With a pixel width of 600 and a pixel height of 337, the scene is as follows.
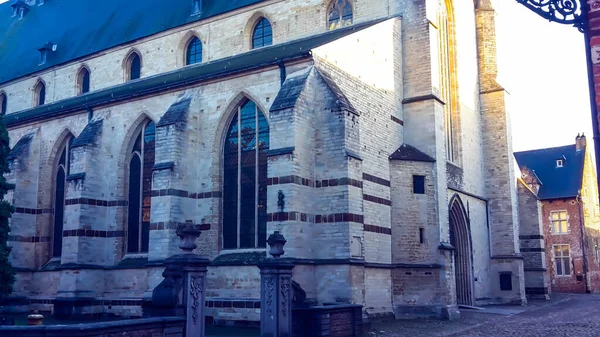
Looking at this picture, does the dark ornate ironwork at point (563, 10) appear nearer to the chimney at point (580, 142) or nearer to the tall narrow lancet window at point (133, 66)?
the tall narrow lancet window at point (133, 66)

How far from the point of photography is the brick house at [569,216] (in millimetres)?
34969

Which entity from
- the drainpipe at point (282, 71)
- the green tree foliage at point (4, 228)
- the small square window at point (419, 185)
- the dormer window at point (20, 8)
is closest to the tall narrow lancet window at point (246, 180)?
the drainpipe at point (282, 71)

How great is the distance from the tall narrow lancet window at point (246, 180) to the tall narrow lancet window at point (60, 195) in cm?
763

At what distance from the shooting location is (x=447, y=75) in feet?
77.3

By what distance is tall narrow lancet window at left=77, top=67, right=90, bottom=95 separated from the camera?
2703cm

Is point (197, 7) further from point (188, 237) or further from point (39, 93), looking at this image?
point (188, 237)

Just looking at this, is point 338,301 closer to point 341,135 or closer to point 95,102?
point 341,135

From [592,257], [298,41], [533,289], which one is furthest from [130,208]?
[592,257]

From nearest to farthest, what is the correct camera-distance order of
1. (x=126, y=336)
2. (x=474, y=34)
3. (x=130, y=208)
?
(x=126, y=336) → (x=130, y=208) → (x=474, y=34)

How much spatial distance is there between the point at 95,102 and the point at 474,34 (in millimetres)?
15852

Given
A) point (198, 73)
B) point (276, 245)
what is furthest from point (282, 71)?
point (276, 245)

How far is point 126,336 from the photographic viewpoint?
32.2 ft

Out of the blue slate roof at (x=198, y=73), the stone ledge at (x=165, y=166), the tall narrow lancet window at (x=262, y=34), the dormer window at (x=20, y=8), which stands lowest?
the stone ledge at (x=165, y=166)

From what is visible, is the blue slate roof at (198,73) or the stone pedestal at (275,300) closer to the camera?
the stone pedestal at (275,300)
